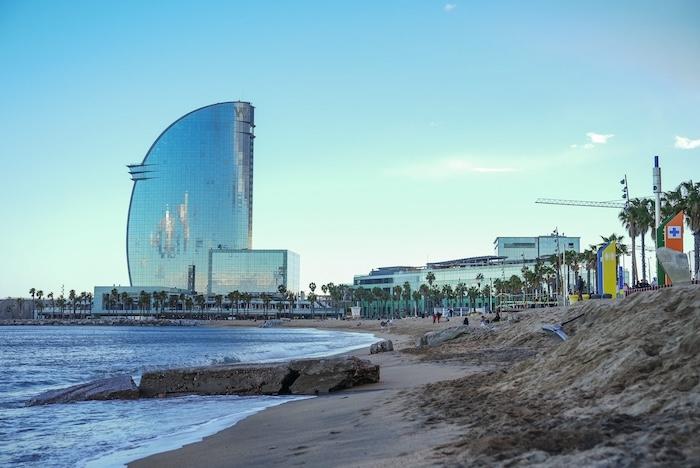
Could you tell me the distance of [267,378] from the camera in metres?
16.6

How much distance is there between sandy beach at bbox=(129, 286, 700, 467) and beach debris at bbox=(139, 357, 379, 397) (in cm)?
311

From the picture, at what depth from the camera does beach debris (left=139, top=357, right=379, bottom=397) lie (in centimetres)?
1619

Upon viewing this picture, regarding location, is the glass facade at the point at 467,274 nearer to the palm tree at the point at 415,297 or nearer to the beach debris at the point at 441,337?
the palm tree at the point at 415,297

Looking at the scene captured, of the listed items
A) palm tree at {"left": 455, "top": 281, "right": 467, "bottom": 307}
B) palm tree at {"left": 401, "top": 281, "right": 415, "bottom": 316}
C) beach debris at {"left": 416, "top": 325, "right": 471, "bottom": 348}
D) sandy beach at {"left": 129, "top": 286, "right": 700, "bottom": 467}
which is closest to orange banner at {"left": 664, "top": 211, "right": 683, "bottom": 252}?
Result: beach debris at {"left": 416, "top": 325, "right": 471, "bottom": 348}

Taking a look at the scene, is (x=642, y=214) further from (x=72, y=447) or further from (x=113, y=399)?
(x=72, y=447)

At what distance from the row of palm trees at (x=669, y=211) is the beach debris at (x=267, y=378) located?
118 ft

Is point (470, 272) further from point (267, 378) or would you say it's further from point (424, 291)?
point (267, 378)

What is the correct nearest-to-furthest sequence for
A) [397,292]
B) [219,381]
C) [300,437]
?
[300,437], [219,381], [397,292]

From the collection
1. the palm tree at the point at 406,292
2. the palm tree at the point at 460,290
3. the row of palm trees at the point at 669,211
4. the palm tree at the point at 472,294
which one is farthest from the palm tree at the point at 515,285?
the row of palm trees at the point at 669,211

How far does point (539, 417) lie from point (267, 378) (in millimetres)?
10375

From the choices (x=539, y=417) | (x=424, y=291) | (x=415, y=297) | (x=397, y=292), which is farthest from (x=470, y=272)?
(x=539, y=417)

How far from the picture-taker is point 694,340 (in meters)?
7.66

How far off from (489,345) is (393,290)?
170m

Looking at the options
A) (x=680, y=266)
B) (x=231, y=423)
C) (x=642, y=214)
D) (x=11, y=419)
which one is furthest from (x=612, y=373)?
(x=642, y=214)
